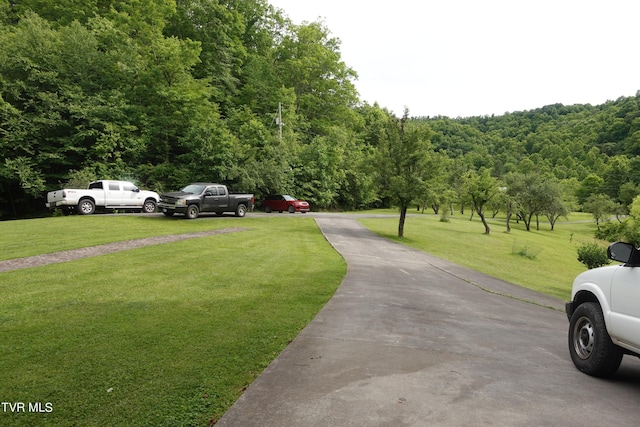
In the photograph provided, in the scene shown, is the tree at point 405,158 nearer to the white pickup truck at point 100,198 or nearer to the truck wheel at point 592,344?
the white pickup truck at point 100,198

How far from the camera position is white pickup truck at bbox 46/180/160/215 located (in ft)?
65.6

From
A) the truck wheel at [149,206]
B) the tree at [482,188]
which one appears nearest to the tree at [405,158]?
the truck wheel at [149,206]

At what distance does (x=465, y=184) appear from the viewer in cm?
3991

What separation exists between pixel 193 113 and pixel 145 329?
30.4 meters

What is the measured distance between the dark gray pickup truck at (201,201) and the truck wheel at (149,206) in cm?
209

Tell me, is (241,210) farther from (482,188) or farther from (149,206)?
(482,188)

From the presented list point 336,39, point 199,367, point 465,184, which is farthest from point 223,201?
point 336,39

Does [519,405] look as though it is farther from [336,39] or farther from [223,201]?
[336,39]

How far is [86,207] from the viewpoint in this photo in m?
20.8

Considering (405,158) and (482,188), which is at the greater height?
(405,158)

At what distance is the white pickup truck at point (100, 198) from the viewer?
20.0 m

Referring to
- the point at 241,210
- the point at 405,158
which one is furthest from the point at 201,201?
the point at 405,158

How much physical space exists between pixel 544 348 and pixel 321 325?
3.27 m

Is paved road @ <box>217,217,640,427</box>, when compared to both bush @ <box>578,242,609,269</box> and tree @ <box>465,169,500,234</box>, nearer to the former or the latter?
bush @ <box>578,242,609,269</box>
